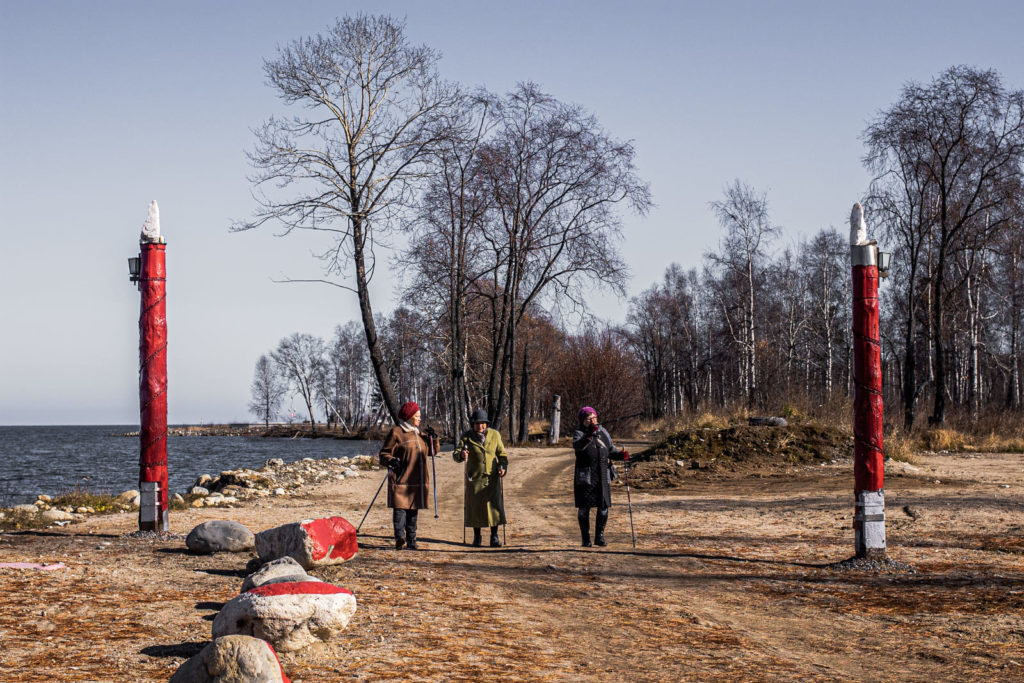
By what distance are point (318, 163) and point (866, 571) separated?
17.5 metres

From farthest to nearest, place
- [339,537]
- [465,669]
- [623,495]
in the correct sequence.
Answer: [623,495], [339,537], [465,669]

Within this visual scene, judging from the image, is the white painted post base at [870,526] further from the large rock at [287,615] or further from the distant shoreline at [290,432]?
the distant shoreline at [290,432]

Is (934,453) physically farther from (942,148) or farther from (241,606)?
(241,606)

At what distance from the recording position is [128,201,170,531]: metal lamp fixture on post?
37.6 ft

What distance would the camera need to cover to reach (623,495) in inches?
684

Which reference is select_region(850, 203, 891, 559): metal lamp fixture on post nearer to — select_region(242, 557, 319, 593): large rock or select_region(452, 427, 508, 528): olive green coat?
select_region(452, 427, 508, 528): olive green coat

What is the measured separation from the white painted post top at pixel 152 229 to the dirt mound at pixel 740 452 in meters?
11.6

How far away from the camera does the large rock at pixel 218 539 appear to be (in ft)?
32.7

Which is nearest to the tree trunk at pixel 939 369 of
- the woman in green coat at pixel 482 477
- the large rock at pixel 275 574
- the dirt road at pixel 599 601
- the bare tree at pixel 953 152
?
the bare tree at pixel 953 152

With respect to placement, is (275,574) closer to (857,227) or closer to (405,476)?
(405,476)

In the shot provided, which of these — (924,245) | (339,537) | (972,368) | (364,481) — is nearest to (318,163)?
(364,481)

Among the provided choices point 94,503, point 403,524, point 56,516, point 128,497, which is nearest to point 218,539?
point 403,524

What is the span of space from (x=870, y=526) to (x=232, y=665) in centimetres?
711

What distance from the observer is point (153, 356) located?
38.0ft
